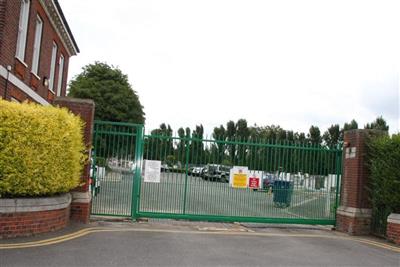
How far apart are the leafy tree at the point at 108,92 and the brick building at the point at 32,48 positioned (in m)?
16.5

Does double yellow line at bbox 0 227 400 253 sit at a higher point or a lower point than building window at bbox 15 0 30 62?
lower

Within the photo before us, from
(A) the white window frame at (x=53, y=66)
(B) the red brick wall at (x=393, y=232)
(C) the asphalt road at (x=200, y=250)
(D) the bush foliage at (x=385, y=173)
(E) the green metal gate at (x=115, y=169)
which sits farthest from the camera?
(A) the white window frame at (x=53, y=66)

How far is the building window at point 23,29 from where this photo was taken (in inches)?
619

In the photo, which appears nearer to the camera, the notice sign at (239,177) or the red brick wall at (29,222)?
the red brick wall at (29,222)

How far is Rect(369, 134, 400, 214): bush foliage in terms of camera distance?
11523 millimetres

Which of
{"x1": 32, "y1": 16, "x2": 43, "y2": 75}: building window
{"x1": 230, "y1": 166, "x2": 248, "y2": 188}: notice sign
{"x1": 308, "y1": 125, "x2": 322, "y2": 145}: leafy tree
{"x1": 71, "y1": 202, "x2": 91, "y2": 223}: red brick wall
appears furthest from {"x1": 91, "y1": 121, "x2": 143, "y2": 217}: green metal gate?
{"x1": 308, "y1": 125, "x2": 322, "y2": 145}: leafy tree

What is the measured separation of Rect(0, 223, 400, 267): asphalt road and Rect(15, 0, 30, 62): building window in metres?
7.73

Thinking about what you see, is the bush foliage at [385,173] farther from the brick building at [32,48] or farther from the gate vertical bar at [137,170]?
the brick building at [32,48]

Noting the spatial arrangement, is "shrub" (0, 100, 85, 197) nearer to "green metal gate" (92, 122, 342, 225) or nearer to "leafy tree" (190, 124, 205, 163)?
"green metal gate" (92, 122, 342, 225)

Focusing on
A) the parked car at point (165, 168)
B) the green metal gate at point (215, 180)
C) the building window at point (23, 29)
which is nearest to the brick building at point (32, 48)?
the building window at point (23, 29)

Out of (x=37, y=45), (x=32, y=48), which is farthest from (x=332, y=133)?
(x=32, y=48)

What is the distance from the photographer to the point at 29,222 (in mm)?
9008

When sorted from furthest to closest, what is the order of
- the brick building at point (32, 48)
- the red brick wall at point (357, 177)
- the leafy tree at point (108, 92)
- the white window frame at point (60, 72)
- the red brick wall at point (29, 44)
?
the leafy tree at point (108, 92) < the white window frame at point (60, 72) < the brick building at point (32, 48) < the red brick wall at point (29, 44) < the red brick wall at point (357, 177)

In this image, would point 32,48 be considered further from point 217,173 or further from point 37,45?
point 217,173
